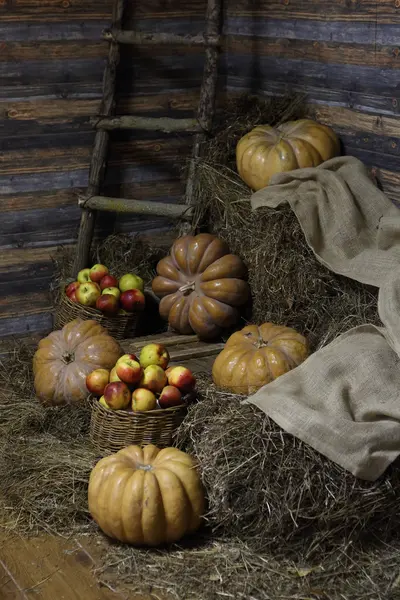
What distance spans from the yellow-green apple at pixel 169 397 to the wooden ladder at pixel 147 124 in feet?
5.31

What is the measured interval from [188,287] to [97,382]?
1.08 metres

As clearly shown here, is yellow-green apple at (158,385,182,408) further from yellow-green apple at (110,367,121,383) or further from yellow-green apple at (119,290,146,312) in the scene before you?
yellow-green apple at (119,290,146,312)

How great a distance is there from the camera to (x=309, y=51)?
193 inches

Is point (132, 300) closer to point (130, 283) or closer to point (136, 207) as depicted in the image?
point (130, 283)

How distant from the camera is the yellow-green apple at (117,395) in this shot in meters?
3.69

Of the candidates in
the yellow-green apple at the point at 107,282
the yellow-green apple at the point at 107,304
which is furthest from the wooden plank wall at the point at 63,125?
the yellow-green apple at the point at 107,304

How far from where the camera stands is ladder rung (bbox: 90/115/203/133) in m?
5.08

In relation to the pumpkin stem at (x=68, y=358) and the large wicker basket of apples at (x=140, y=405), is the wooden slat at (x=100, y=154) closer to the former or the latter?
the pumpkin stem at (x=68, y=358)

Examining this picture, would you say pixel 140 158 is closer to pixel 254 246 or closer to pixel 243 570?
pixel 254 246

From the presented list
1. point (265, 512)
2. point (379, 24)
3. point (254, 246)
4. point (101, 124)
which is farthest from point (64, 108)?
point (265, 512)

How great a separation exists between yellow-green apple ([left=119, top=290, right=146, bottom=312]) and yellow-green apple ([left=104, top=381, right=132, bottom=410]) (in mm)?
1155

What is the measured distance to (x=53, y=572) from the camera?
10.8 feet

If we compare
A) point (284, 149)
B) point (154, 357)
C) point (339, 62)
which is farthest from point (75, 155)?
point (154, 357)

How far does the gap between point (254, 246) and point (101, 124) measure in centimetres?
116
